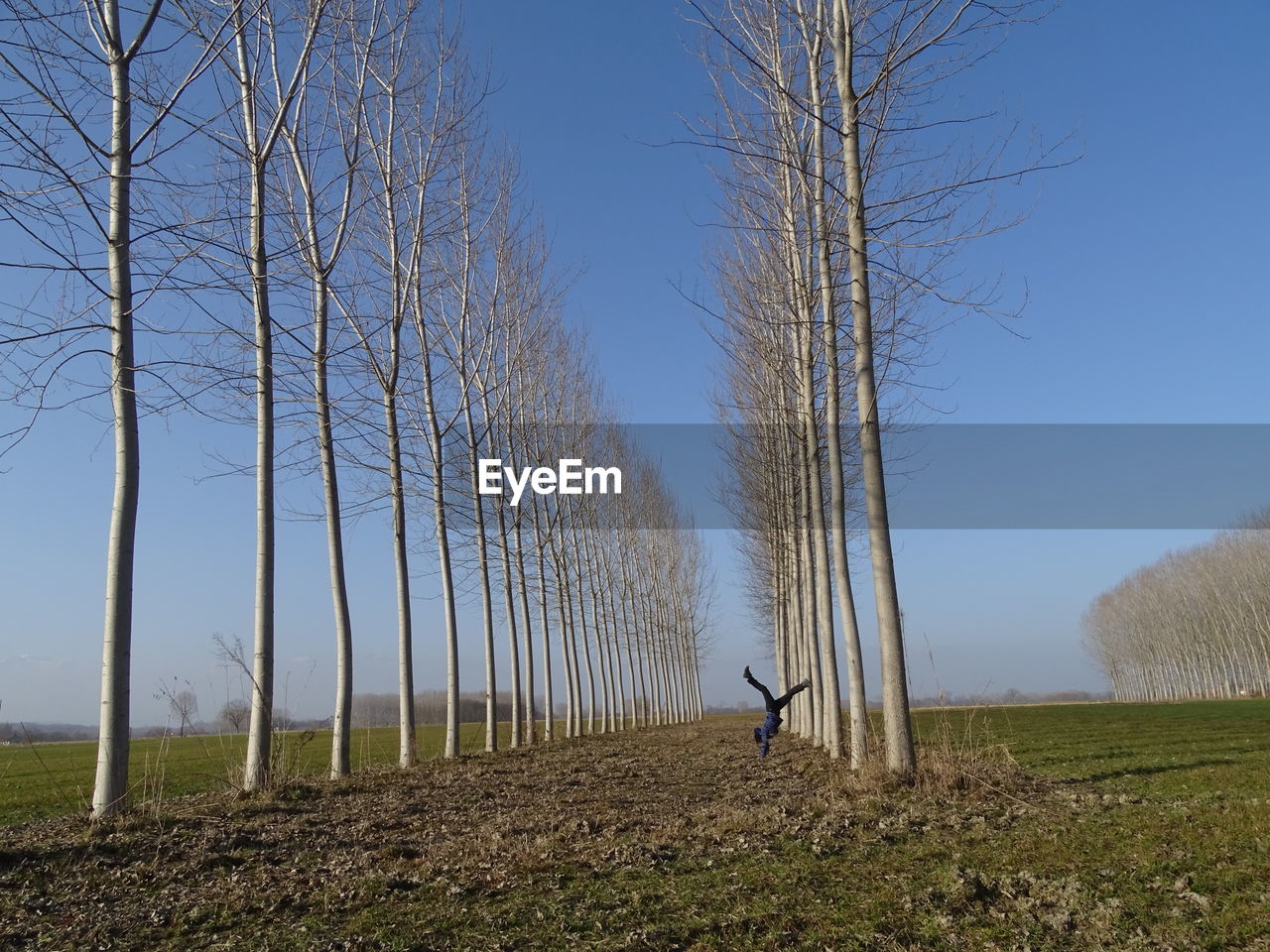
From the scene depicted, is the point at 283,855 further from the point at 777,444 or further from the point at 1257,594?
the point at 1257,594

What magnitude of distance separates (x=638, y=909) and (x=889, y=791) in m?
4.11

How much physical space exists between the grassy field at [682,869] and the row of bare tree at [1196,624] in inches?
2261

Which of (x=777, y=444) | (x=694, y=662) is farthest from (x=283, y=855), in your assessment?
(x=694, y=662)

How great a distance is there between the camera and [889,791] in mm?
7387

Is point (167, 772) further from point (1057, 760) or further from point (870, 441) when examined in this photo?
point (1057, 760)

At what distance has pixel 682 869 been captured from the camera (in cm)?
477

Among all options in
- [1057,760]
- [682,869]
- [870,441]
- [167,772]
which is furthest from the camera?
[167,772]

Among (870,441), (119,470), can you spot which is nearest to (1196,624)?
(870,441)

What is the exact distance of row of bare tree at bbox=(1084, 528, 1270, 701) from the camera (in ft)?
182

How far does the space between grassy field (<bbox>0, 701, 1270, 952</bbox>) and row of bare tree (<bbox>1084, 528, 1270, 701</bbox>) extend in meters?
57.4

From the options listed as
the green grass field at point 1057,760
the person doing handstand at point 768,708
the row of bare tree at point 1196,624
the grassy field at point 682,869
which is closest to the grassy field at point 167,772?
the green grass field at point 1057,760

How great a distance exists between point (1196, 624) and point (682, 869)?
6991cm

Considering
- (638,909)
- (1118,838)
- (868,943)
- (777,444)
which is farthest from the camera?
(777,444)

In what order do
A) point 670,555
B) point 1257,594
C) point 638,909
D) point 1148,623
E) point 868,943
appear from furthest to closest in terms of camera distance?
point 1148,623
point 1257,594
point 670,555
point 638,909
point 868,943
